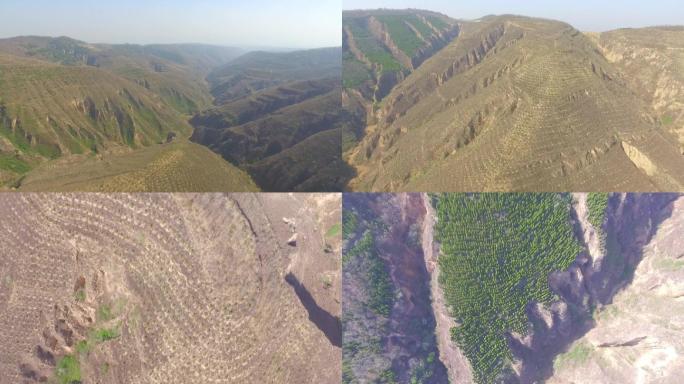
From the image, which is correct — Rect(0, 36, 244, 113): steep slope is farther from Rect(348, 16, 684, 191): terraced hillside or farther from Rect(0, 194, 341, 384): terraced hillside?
Rect(0, 194, 341, 384): terraced hillside

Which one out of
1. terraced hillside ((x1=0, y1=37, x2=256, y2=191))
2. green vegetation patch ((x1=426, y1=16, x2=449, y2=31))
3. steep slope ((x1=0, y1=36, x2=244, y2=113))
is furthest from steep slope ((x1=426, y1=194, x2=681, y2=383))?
green vegetation patch ((x1=426, y1=16, x2=449, y2=31))

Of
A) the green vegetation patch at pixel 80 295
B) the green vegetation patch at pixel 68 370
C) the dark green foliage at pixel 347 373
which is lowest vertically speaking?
the dark green foliage at pixel 347 373

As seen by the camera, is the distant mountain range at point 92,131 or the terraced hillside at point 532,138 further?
the distant mountain range at point 92,131

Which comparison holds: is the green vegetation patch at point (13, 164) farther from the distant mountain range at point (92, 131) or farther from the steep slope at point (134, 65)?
the steep slope at point (134, 65)

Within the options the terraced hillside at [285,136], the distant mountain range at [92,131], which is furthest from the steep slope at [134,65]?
the terraced hillside at [285,136]

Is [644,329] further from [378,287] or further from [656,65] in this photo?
[656,65]

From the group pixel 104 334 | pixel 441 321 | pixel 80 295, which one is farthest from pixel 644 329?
pixel 80 295
